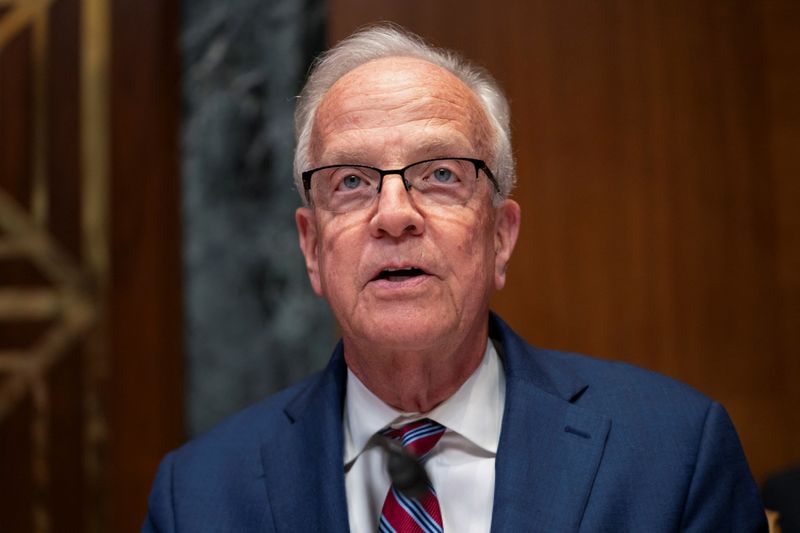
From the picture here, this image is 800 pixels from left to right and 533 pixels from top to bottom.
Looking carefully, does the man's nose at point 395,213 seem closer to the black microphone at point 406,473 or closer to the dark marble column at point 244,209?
the black microphone at point 406,473

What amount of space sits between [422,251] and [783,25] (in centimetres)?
173

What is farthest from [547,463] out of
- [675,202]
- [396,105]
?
[675,202]

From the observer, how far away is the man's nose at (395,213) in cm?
137

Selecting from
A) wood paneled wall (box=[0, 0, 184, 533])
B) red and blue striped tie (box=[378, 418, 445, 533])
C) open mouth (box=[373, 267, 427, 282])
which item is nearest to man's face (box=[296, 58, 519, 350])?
open mouth (box=[373, 267, 427, 282])

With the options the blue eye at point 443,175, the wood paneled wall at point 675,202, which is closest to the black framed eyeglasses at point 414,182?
the blue eye at point 443,175

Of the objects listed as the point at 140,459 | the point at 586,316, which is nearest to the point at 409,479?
the point at 586,316

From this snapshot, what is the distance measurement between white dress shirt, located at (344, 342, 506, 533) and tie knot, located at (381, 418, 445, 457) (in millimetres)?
11

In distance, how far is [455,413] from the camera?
1482mm

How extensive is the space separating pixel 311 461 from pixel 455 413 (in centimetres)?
27

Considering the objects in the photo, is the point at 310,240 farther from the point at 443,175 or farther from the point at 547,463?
the point at 547,463

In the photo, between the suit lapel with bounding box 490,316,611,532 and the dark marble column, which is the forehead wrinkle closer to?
the suit lapel with bounding box 490,316,611,532

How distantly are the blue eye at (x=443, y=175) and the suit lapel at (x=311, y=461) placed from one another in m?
0.42

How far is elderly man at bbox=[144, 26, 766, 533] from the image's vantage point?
53.9 inches

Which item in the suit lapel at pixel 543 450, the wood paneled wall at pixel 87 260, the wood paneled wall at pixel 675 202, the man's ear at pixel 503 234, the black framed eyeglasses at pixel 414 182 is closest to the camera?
the suit lapel at pixel 543 450
